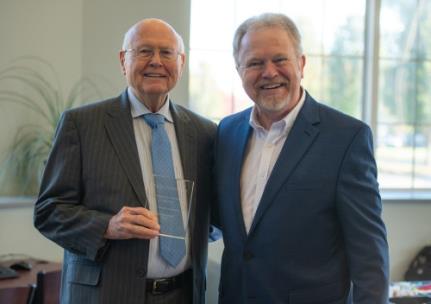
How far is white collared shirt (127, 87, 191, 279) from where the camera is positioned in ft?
5.65

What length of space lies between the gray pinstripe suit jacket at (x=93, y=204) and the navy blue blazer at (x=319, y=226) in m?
0.30

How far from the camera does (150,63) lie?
1856mm

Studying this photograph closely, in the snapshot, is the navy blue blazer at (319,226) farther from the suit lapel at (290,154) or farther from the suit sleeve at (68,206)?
the suit sleeve at (68,206)

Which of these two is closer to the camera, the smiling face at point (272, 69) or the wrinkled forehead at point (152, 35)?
the smiling face at point (272, 69)

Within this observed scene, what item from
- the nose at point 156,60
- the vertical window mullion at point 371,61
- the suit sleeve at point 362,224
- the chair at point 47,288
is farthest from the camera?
the vertical window mullion at point 371,61

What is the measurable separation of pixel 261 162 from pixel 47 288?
5.25 feet

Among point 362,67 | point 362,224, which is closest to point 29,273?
point 362,224

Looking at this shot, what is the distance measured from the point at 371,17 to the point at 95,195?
11.7 feet

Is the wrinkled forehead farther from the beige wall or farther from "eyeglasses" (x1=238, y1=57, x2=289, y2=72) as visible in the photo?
the beige wall

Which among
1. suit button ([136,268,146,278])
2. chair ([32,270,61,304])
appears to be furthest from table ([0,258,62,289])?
suit button ([136,268,146,278])

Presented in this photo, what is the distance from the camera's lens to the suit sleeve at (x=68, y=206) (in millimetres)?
1641

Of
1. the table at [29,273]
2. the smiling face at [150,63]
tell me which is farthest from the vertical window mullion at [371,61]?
the smiling face at [150,63]

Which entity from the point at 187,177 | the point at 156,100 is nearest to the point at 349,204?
the point at 187,177

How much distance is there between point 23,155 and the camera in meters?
3.61
